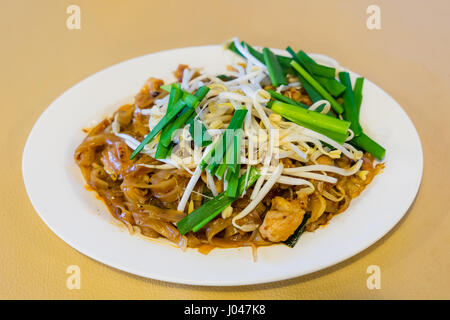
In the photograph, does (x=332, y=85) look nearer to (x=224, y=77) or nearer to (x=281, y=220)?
(x=224, y=77)

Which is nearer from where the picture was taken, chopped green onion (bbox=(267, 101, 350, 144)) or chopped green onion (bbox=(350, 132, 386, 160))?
chopped green onion (bbox=(267, 101, 350, 144))

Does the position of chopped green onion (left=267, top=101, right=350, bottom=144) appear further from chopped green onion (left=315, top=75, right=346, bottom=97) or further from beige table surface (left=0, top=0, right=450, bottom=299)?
beige table surface (left=0, top=0, right=450, bottom=299)

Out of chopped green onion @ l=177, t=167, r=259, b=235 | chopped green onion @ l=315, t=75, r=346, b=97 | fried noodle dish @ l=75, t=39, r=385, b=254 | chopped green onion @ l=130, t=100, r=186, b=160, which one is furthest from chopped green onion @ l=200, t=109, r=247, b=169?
chopped green onion @ l=315, t=75, r=346, b=97

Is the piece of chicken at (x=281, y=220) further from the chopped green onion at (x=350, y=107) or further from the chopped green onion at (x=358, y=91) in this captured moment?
the chopped green onion at (x=358, y=91)

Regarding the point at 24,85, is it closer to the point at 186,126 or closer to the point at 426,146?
the point at 186,126

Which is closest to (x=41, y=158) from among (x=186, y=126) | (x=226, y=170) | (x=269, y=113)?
(x=186, y=126)

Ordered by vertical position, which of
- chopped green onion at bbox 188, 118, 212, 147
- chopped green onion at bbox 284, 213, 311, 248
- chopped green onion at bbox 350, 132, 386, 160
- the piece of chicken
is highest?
chopped green onion at bbox 188, 118, 212, 147

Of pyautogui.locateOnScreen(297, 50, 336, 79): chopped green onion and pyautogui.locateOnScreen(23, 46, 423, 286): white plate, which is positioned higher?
pyautogui.locateOnScreen(297, 50, 336, 79): chopped green onion
